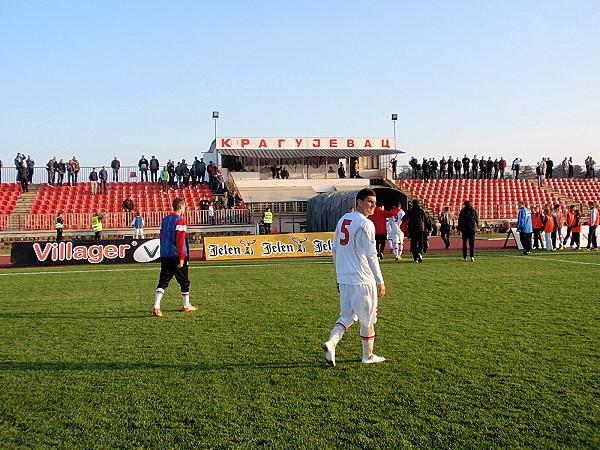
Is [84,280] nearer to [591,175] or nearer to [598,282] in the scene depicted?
[598,282]

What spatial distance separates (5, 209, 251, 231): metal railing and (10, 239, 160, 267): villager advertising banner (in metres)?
9.55

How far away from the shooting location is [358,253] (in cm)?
612

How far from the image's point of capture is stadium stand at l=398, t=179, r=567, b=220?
37750mm

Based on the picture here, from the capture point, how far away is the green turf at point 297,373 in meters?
4.37

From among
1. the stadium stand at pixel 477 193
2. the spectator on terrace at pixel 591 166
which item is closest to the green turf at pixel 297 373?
the stadium stand at pixel 477 193

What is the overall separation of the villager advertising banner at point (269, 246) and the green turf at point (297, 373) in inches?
381

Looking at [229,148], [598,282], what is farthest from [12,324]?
[229,148]

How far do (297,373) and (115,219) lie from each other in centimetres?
2547

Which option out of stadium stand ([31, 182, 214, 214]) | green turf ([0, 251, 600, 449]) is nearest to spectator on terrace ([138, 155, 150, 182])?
stadium stand ([31, 182, 214, 214])

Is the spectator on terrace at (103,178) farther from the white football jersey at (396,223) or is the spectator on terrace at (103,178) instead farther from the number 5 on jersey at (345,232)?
the number 5 on jersey at (345,232)

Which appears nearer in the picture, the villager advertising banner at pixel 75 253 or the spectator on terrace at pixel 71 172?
the villager advertising banner at pixel 75 253

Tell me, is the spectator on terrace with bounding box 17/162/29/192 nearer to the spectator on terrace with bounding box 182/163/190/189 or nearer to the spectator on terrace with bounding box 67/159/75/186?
the spectator on terrace with bounding box 67/159/75/186

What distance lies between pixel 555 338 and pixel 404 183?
3408 cm

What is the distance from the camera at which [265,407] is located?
4930mm
